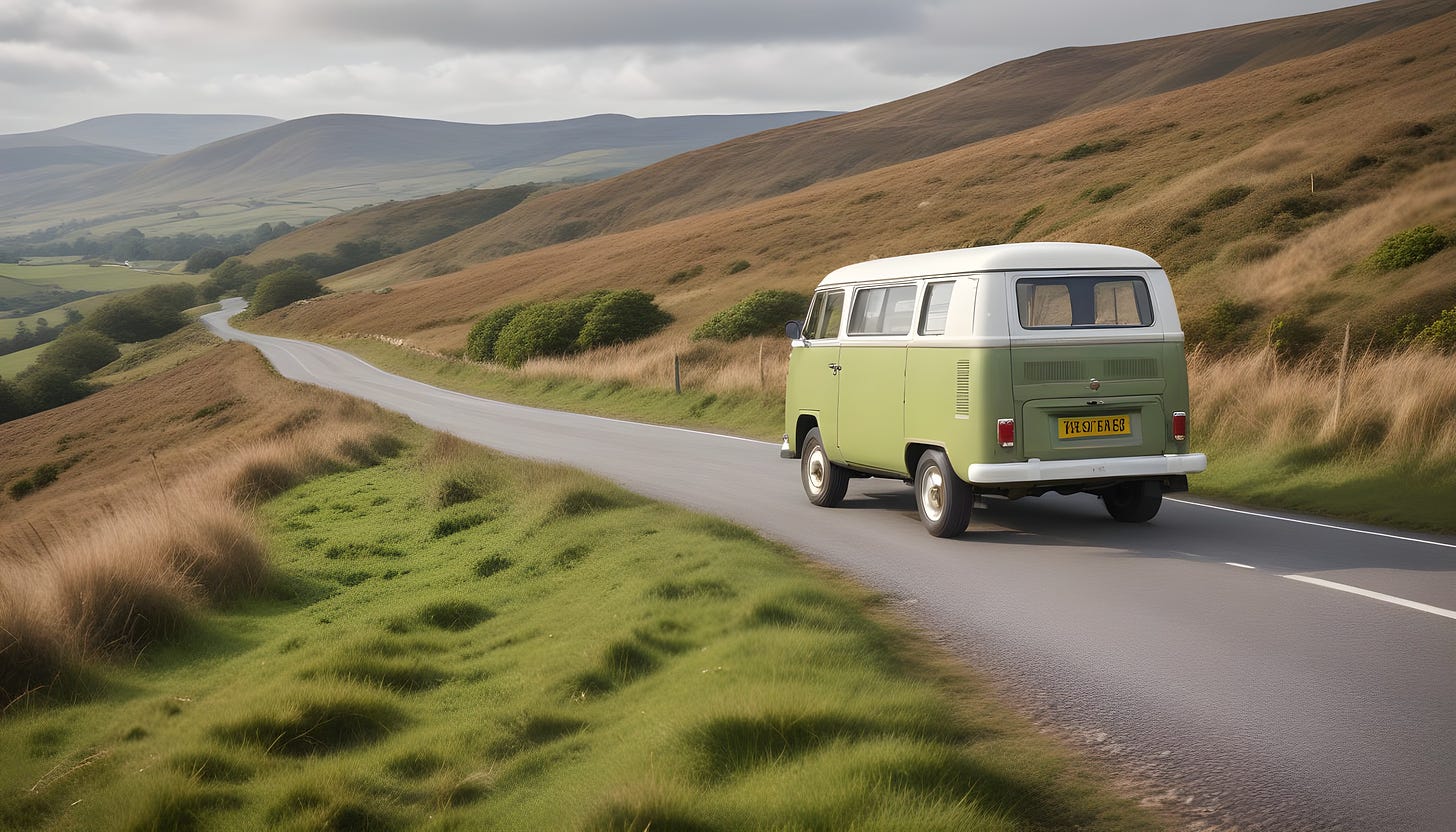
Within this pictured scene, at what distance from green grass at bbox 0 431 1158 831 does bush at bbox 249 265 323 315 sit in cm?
10802

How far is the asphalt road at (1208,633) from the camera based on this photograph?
4.78 m

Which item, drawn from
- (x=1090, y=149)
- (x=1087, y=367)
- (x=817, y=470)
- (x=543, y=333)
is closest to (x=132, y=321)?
(x=543, y=333)

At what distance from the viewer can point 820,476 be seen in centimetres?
1293

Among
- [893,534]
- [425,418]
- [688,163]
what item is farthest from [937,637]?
[688,163]

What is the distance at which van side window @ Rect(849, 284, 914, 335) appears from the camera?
11062 millimetres

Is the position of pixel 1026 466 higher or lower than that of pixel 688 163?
lower

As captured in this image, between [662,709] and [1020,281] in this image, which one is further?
[1020,281]

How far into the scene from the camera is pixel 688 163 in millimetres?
119250

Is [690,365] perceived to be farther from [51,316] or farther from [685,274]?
[51,316]

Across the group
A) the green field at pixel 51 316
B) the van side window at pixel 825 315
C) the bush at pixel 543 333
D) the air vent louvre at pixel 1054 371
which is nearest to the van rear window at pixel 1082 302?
the air vent louvre at pixel 1054 371

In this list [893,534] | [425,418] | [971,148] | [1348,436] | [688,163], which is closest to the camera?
Result: [893,534]

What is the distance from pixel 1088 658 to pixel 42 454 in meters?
49.2

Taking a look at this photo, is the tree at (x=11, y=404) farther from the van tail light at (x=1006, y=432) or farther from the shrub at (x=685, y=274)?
the van tail light at (x=1006, y=432)

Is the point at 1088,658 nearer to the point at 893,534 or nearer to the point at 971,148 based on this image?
the point at 893,534
